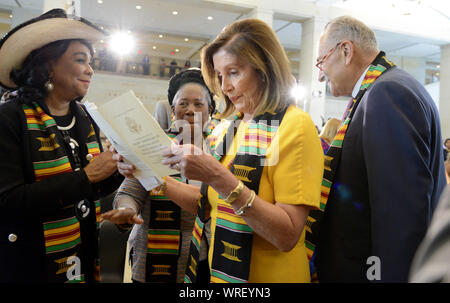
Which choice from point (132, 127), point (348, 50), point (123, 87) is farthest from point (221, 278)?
point (123, 87)

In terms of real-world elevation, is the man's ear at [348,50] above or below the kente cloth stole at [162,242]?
above

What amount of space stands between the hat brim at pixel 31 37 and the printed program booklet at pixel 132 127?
0.70m

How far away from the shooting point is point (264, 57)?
1344 millimetres

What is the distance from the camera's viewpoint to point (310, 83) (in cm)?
945

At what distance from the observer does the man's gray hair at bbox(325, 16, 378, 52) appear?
1761mm

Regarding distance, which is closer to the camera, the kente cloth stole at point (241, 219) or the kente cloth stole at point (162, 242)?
the kente cloth stole at point (241, 219)

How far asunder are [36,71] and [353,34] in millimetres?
1717

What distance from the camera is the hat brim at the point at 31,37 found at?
5.10 feet

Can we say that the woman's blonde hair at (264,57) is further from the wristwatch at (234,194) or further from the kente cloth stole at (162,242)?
the kente cloth stole at (162,242)

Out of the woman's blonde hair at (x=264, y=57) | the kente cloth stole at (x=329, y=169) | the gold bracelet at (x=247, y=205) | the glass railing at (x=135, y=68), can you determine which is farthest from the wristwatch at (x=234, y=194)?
the glass railing at (x=135, y=68)

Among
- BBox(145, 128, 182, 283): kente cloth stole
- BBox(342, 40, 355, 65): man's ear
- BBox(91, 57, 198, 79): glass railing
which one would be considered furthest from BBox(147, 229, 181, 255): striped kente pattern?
BBox(91, 57, 198, 79): glass railing

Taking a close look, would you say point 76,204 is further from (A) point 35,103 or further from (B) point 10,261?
(A) point 35,103

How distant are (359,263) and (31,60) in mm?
1883

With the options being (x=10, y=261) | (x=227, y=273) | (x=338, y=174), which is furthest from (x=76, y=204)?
(x=338, y=174)
